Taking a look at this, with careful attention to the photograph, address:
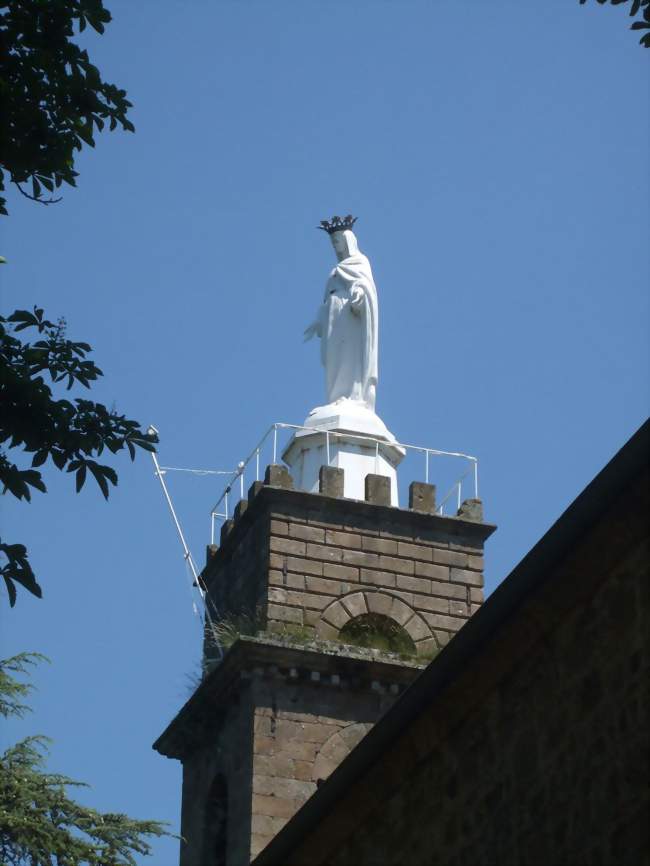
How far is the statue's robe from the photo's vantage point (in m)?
26.6

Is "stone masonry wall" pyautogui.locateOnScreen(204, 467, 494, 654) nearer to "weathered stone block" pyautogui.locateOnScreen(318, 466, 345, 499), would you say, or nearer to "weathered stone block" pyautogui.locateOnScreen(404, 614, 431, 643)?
"weathered stone block" pyautogui.locateOnScreen(404, 614, 431, 643)

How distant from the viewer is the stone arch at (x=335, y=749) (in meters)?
22.8

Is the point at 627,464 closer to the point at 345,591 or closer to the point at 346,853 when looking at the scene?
the point at 346,853

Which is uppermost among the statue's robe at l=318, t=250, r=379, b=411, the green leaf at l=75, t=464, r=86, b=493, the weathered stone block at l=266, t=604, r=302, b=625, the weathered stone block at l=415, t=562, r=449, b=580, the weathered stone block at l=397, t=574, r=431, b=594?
the statue's robe at l=318, t=250, r=379, b=411

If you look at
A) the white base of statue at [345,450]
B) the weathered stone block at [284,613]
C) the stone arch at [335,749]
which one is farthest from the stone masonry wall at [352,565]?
the stone arch at [335,749]

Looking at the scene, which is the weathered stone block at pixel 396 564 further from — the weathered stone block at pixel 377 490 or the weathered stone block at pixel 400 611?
the weathered stone block at pixel 377 490

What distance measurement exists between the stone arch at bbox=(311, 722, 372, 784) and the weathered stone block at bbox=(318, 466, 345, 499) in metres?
2.89

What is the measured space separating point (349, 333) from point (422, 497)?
9.10ft

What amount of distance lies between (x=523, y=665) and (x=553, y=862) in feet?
4.54

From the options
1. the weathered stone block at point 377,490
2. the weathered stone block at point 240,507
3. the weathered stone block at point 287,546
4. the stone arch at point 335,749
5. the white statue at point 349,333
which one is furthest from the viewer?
the white statue at point 349,333

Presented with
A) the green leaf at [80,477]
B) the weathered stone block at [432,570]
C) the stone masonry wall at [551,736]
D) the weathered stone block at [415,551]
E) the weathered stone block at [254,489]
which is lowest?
the stone masonry wall at [551,736]

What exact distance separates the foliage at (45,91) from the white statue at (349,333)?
46.6ft

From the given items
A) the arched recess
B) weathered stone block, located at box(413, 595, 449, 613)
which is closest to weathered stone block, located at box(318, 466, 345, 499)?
weathered stone block, located at box(413, 595, 449, 613)

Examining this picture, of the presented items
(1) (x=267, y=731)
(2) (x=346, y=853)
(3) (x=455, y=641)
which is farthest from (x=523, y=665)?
(1) (x=267, y=731)
